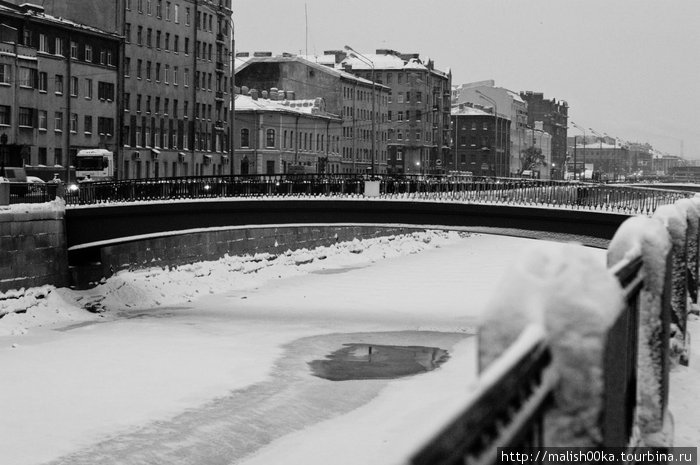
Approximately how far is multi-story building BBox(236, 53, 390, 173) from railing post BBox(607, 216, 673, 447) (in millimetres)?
119617

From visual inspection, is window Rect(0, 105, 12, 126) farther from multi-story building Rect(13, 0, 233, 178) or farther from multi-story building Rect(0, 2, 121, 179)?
multi-story building Rect(13, 0, 233, 178)

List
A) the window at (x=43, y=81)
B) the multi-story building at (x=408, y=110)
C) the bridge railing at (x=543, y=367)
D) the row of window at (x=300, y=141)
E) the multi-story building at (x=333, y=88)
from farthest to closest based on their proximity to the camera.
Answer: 1. the multi-story building at (x=408, y=110)
2. the multi-story building at (x=333, y=88)
3. the row of window at (x=300, y=141)
4. the window at (x=43, y=81)
5. the bridge railing at (x=543, y=367)

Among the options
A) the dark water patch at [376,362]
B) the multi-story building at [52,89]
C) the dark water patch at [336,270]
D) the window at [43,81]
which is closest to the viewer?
the dark water patch at [376,362]

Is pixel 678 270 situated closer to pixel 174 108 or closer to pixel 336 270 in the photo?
pixel 336 270

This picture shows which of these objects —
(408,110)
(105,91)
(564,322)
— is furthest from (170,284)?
(408,110)

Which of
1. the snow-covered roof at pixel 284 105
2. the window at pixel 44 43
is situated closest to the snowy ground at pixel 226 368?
the window at pixel 44 43

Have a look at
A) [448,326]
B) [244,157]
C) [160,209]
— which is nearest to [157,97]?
[244,157]

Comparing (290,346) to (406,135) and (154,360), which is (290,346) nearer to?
(154,360)

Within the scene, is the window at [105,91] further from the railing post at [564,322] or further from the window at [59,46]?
the railing post at [564,322]

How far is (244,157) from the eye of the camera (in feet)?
380

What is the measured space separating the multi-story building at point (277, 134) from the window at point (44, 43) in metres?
35.2

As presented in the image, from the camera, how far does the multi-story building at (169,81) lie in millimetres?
91188

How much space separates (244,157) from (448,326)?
7236 cm

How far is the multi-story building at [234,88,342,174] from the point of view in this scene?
115562 mm
